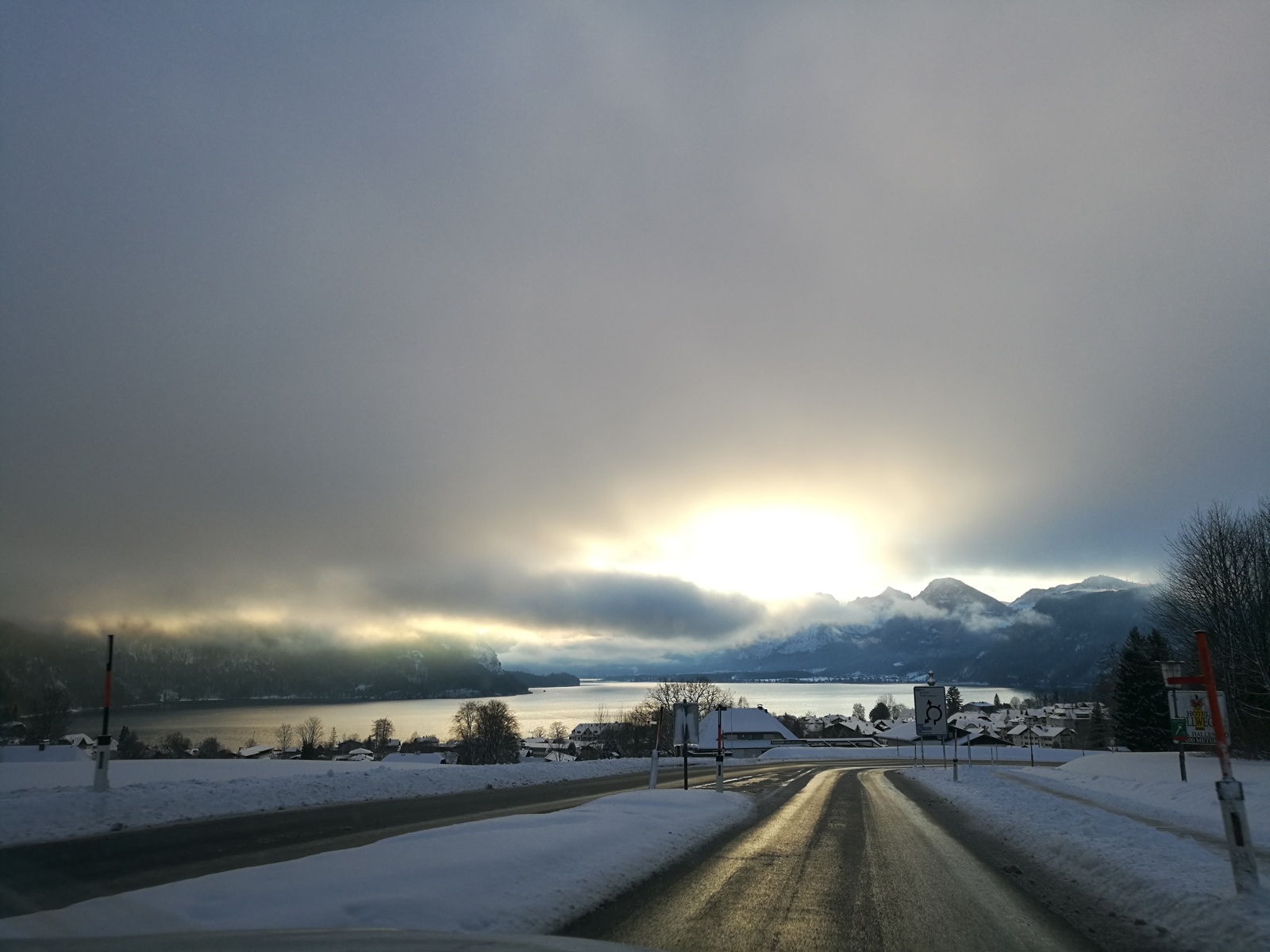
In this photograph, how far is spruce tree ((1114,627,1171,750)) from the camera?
184 feet

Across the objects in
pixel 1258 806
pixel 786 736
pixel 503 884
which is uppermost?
pixel 503 884

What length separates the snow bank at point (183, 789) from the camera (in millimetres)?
11805

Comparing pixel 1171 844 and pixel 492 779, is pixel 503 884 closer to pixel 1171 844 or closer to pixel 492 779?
pixel 1171 844

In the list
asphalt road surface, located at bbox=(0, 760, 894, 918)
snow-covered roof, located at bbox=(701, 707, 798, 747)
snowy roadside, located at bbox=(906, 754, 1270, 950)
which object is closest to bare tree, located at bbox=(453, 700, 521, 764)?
snow-covered roof, located at bbox=(701, 707, 798, 747)

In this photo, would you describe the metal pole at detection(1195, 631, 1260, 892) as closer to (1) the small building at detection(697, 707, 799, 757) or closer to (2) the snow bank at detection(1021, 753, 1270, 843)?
(2) the snow bank at detection(1021, 753, 1270, 843)

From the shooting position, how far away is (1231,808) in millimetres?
8359

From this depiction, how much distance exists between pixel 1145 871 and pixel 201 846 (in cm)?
1305

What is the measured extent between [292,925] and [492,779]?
68.4 ft

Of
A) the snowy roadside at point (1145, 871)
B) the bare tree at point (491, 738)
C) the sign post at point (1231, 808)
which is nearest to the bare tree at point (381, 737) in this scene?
the bare tree at point (491, 738)

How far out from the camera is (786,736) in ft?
408

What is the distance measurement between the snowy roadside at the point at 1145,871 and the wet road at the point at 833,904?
999 mm

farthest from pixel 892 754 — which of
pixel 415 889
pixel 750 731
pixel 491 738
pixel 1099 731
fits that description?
pixel 415 889

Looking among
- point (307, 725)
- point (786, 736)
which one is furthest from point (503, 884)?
point (307, 725)

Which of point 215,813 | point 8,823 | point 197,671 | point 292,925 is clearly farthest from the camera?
point 197,671
